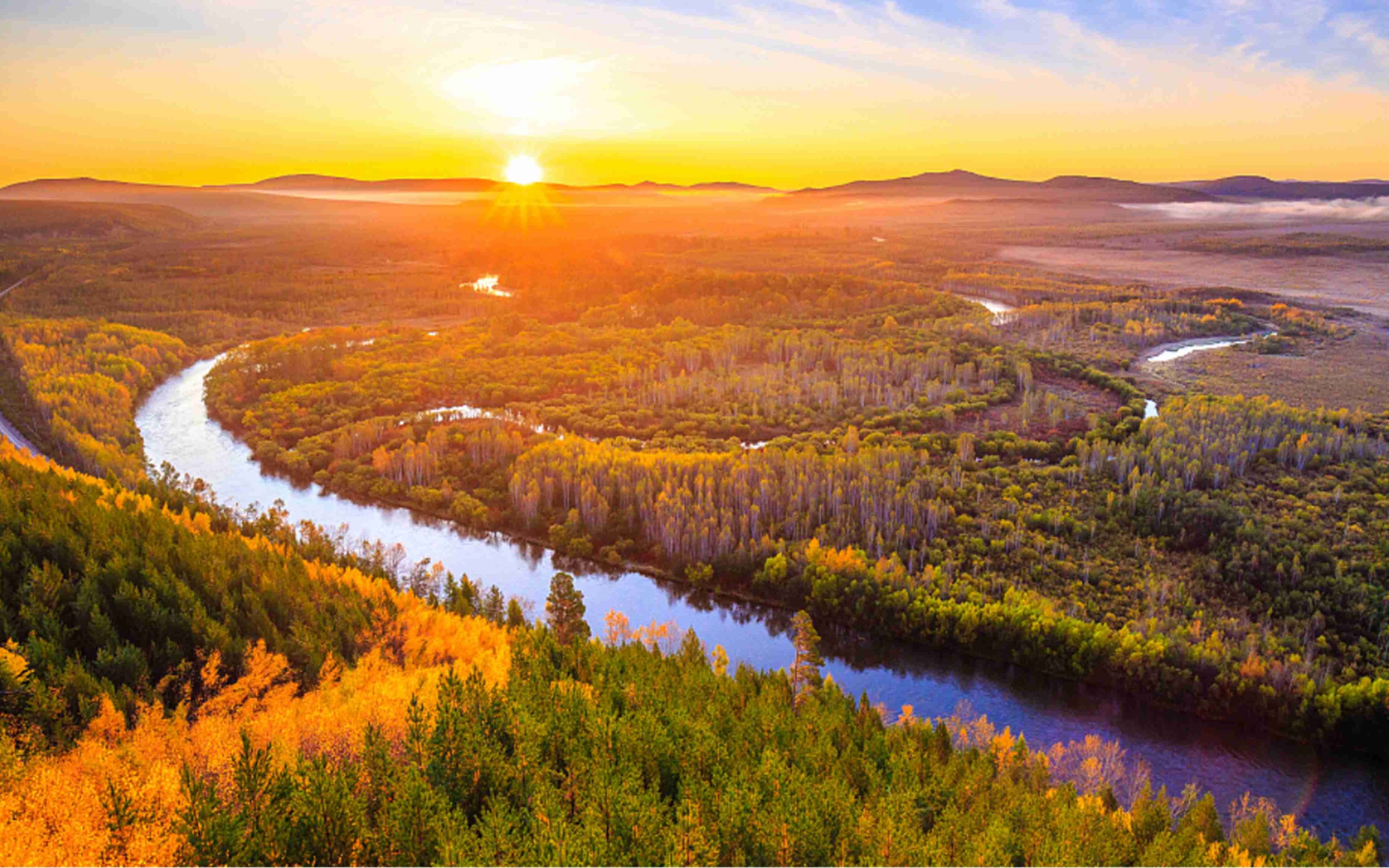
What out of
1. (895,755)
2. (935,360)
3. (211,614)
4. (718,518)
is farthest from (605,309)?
(895,755)

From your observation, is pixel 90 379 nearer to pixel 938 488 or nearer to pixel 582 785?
pixel 938 488

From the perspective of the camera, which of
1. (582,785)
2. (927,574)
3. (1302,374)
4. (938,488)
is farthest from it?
(1302,374)

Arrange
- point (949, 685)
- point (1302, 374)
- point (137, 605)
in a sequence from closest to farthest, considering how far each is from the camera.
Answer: point (137, 605) → point (949, 685) → point (1302, 374)

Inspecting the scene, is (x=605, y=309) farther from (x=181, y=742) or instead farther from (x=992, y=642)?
(x=181, y=742)

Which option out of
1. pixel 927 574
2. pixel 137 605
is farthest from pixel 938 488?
pixel 137 605

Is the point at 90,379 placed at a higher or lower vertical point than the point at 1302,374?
lower

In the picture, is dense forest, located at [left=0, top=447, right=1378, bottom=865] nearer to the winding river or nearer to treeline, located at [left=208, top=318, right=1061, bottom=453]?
the winding river
